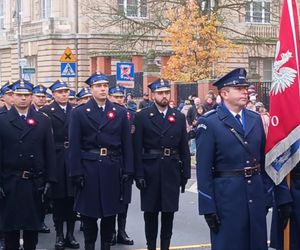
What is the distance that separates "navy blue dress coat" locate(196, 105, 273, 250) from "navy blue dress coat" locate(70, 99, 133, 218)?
210 cm

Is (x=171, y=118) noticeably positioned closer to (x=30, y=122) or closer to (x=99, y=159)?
(x=99, y=159)

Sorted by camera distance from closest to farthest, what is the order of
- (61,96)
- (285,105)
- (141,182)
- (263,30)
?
(285,105)
(141,182)
(61,96)
(263,30)

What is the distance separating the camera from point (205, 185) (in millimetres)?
7180

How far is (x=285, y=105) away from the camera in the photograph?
24.7 feet

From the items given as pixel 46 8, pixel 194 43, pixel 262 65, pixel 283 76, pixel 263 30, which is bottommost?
pixel 283 76

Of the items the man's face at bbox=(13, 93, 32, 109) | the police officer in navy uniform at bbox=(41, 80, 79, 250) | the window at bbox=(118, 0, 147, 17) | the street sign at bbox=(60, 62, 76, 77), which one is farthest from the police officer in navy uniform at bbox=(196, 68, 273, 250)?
the window at bbox=(118, 0, 147, 17)

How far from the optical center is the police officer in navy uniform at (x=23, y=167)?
355 inches

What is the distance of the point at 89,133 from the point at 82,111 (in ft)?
0.93

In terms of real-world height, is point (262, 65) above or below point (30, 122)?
above

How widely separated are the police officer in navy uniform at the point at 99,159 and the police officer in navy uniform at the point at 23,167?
33 cm

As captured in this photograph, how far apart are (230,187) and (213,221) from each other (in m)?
0.34

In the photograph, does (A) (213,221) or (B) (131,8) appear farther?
(B) (131,8)

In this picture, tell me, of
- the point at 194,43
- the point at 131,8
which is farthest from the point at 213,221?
the point at 131,8

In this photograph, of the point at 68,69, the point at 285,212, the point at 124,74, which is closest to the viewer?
the point at 285,212
